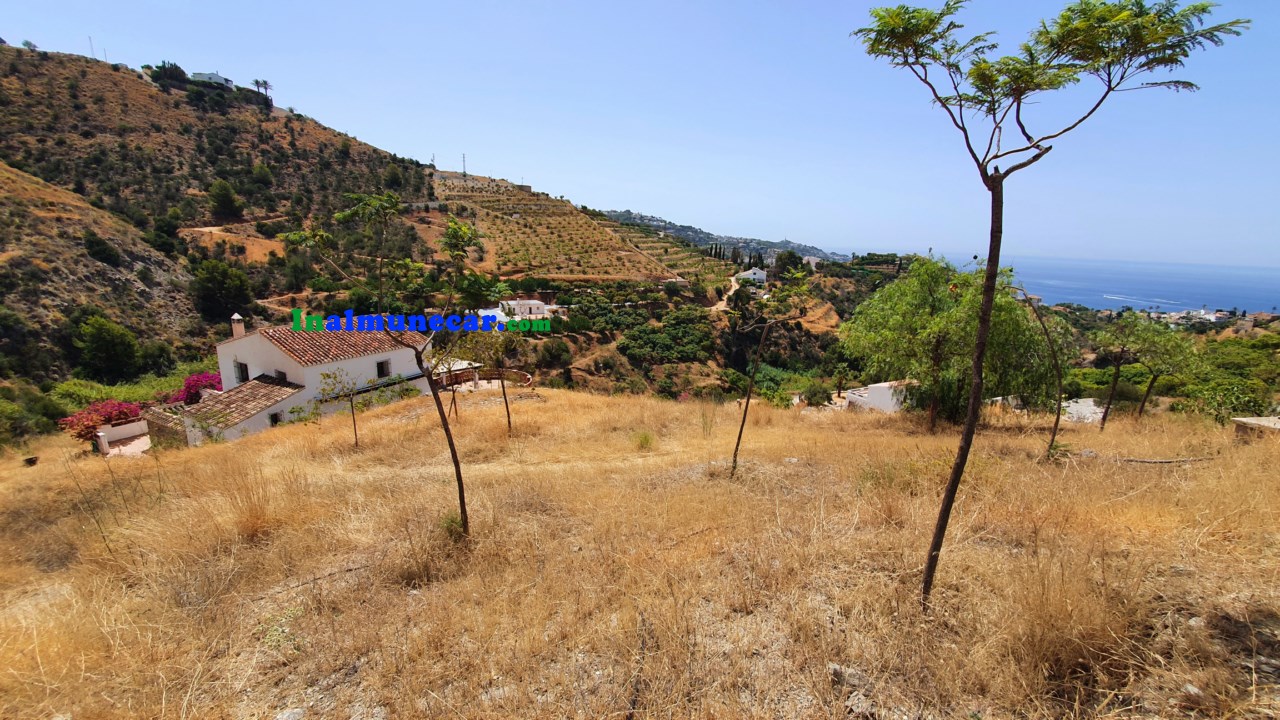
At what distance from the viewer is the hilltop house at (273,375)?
54.2 feet

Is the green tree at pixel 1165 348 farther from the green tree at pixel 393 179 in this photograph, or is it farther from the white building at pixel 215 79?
the white building at pixel 215 79

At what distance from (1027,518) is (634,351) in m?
37.9

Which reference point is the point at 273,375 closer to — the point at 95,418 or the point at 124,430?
the point at 124,430

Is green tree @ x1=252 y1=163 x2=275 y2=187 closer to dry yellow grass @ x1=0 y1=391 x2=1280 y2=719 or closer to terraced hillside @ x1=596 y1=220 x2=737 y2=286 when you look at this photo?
terraced hillside @ x1=596 y1=220 x2=737 y2=286

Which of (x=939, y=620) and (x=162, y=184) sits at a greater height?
(x=162, y=184)

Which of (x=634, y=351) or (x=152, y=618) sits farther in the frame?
(x=634, y=351)

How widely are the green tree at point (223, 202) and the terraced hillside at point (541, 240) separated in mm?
22083

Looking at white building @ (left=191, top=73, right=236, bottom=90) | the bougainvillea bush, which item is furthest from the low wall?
white building @ (left=191, top=73, right=236, bottom=90)

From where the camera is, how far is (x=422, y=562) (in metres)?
4.40

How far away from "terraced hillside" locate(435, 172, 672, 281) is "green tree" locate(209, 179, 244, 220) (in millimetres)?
22083

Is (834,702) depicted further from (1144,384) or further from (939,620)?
(1144,384)

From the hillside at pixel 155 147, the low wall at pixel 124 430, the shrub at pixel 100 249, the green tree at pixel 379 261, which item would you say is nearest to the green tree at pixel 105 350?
the shrub at pixel 100 249

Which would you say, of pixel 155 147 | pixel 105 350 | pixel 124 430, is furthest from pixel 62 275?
pixel 155 147

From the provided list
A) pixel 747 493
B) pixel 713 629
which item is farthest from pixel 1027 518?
pixel 713 629
